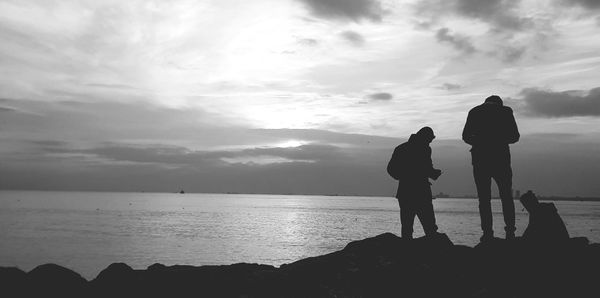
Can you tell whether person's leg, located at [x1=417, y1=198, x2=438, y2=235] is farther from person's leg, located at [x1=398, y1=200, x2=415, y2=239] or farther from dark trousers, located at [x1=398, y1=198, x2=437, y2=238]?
person's leg, located at [x1=398, y1=200, x2=415, y2=239]

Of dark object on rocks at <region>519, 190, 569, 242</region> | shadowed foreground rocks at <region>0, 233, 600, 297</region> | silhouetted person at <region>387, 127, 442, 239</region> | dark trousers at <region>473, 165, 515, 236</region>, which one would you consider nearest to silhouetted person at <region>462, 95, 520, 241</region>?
dark trousers at <region>473, 165, 515, 236</region>

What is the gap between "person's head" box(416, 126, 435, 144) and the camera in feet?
34.8

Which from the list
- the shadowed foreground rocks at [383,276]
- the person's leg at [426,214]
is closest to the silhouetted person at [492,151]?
the shadowed foreground rocks at [383,276]

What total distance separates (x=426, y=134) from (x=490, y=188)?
5.66 ft

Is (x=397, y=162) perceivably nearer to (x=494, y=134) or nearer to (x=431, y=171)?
(x=431, y=171)

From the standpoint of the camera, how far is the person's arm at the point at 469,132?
10227 millimetres

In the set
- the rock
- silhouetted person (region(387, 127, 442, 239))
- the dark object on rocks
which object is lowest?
the rock

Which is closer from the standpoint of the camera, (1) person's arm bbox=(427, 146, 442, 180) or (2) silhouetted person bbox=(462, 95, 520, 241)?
(2) silhouetted person bbox=(462, 95, 520, 241)

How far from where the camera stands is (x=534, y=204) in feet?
32.2

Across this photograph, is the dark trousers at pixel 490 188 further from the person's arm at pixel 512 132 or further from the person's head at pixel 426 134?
the person's head at pixel 426 134

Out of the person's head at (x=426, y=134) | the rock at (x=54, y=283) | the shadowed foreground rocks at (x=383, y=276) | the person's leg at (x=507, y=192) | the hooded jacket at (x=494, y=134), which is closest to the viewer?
the shadowed foreground rocks at (x=383, y=276)

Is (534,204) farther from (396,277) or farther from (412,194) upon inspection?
(396,277)

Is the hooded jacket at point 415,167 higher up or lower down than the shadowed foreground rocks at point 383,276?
higher up

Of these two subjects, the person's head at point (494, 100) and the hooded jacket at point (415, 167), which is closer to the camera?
the person's head at point (494, 100)
